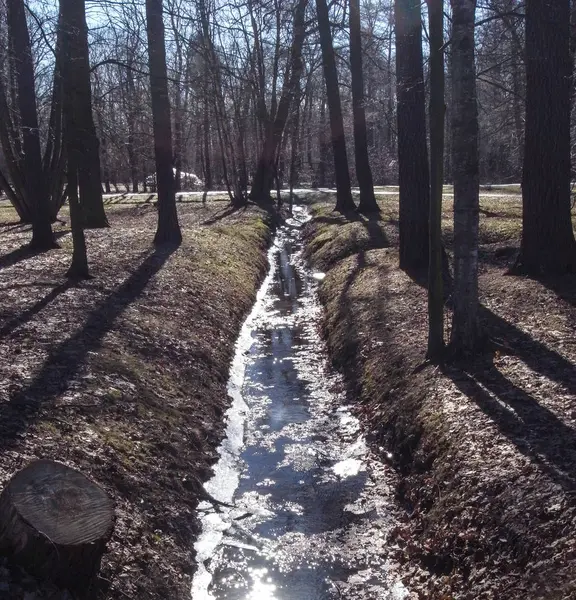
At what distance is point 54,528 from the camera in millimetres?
3916

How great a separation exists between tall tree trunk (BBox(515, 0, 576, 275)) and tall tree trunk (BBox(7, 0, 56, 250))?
10489 millimetres

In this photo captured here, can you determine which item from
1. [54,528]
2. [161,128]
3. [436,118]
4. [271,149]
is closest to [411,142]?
[436,118]

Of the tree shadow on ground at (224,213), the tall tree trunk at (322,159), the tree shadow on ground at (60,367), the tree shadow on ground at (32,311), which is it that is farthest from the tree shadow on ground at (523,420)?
the tall tree trunk at (322,159)

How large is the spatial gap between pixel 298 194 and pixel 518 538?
1497 inches

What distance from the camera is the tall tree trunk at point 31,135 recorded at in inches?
595

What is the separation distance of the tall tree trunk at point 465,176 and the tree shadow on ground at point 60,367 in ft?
14.7

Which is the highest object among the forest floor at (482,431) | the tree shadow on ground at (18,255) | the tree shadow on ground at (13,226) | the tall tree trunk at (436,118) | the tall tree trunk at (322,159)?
the tall tree trunk at (322,159)

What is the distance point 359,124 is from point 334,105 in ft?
3.98

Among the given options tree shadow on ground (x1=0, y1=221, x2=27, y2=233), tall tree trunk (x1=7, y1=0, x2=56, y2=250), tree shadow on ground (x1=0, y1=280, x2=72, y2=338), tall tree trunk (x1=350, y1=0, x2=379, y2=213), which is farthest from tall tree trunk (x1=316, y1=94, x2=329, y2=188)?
tree shadow on ground (x1=0, y1=280, x2=72, y2=338)

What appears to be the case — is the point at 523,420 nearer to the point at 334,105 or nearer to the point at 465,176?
the point at 465,176

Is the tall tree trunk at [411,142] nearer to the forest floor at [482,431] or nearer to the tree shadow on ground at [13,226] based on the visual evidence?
the forest floor at [482,431]

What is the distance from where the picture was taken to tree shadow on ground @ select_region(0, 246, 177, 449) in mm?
5977

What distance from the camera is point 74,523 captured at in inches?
157

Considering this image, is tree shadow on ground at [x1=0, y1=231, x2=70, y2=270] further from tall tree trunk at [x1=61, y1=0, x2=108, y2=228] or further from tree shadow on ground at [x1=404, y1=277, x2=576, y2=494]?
tree shadow on ground at [x1=404, y1=277, x2=576, y2=494]
